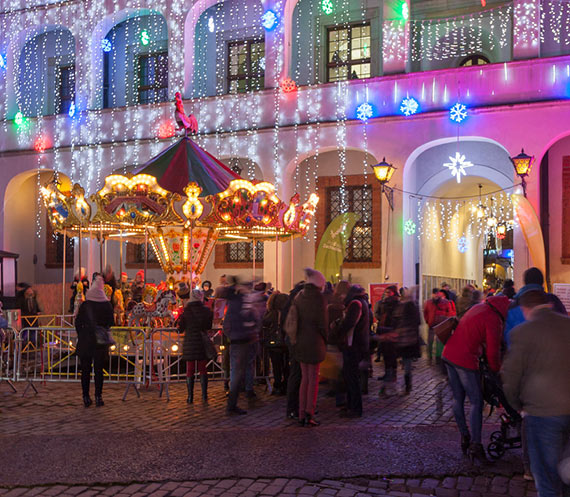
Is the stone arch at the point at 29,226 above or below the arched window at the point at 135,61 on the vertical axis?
below

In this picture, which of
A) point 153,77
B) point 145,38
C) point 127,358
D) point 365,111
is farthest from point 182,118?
point 145,38

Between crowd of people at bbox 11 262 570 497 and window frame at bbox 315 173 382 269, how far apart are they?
6.18 metres

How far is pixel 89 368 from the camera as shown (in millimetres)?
9445

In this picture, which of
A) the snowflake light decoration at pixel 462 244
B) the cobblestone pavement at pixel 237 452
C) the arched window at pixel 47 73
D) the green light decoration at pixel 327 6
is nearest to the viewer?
the cobblestone pavement at pixel 237 452

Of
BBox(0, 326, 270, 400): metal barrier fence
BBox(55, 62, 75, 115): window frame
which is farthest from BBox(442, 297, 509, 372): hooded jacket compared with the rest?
BBox(55, 62, 75, 115): window frame

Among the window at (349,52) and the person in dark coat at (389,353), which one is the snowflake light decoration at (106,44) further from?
the person in dark coat at (389,353)

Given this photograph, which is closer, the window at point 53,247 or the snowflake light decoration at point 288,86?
the snowflake light decoration at point 288,86

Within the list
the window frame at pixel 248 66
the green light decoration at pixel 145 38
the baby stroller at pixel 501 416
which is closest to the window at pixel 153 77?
the green light decoration at pixel 145 38

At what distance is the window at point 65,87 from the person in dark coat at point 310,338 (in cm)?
1762

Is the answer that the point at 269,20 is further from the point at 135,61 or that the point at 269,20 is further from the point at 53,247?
the point at 53,247

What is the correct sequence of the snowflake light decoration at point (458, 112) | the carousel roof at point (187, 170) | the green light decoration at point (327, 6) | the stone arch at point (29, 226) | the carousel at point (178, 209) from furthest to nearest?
the stone arch at point (29, 226) < the green light decoration at point (327, 6) < the snowflake light decoration at point (458, 112) < the carousel roof at point (187, 170) < the carousel at point (178, 209)

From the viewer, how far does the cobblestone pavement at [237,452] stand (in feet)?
19.0

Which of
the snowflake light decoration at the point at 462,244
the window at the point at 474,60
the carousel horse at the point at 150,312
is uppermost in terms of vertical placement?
the window at the point at 474,60

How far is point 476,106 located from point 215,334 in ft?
30.8
